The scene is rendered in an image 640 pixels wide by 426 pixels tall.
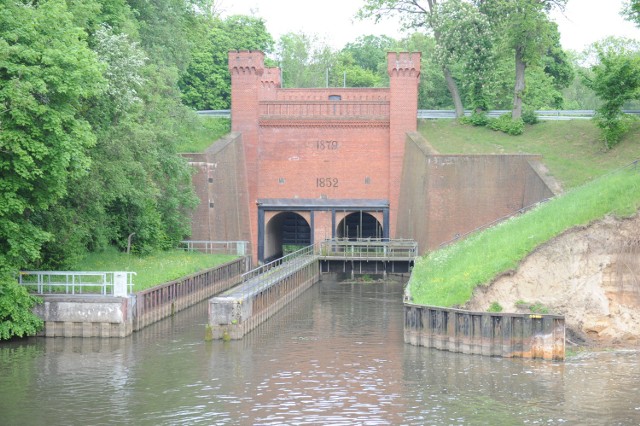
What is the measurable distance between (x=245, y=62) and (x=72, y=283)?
886 inches

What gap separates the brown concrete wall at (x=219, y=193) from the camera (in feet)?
149

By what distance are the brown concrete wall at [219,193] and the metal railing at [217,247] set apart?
33cm

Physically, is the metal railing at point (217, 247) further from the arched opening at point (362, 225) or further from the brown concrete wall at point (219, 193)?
the arched opening at point (362, 225)

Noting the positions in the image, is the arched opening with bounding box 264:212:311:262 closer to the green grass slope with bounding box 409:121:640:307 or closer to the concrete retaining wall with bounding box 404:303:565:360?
the green grass slope with bounding box 409:121:640:307

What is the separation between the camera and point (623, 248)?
86.8 feet

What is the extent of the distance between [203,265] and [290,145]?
11.4 meters

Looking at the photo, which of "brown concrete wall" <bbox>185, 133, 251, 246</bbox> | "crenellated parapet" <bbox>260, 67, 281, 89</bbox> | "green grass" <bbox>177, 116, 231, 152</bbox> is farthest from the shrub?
"crenellated parapet" <bbox>260, 67, 281, 89</bbox>

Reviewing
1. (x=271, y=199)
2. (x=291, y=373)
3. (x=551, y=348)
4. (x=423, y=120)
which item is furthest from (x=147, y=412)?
(x=423, y=120)

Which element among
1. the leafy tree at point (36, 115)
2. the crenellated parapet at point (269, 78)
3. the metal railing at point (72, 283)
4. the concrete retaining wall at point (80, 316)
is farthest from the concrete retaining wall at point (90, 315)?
the crenellated parapet at point (269, 78)

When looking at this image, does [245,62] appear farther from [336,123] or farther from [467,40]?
[467,40]

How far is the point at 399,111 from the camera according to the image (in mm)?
47406

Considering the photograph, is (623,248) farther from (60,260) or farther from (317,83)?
(317,83)

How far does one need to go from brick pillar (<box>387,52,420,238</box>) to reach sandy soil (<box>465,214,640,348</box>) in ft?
67.7

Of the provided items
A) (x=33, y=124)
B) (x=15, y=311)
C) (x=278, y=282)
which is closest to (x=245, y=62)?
(x=278, y=282)
